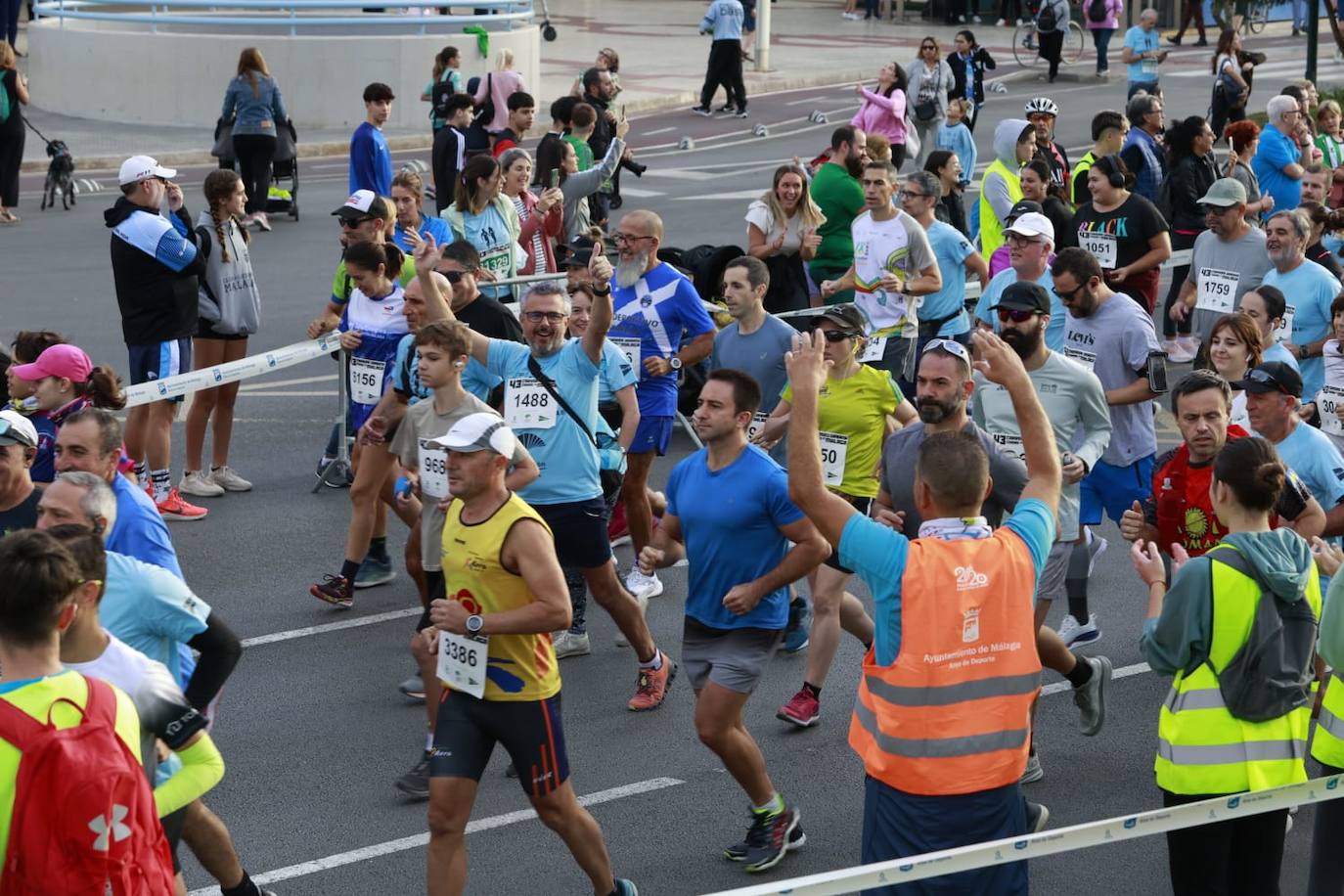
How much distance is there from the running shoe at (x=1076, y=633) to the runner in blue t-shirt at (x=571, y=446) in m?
1.98

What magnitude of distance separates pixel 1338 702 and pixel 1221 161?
799 inches

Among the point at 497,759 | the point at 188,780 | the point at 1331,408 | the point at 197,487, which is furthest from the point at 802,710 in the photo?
the point at 197,487

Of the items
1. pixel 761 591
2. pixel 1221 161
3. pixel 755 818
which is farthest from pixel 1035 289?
pixel 1221 161

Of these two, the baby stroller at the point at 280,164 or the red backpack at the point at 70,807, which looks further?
the baby stroller at the point at 280,164

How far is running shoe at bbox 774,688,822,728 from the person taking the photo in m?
8.07

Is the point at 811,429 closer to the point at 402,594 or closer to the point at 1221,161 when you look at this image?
the point at 402,594

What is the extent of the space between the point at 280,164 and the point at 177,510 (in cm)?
1046

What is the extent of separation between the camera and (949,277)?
12.2 m

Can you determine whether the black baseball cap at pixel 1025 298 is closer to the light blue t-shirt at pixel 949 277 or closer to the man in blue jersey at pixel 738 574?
the man in blue jersey at pixel 738 574

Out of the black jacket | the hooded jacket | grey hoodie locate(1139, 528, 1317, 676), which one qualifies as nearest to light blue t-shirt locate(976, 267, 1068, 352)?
grey hoodie locate(1139, 528, 1317, 676)

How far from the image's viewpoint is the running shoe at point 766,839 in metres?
6.82

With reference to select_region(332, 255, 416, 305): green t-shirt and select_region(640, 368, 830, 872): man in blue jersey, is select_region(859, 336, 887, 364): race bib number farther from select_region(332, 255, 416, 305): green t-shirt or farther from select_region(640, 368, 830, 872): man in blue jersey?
select_region(640, 368, 830, 872): man in blue jersey

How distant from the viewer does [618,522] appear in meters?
10.9

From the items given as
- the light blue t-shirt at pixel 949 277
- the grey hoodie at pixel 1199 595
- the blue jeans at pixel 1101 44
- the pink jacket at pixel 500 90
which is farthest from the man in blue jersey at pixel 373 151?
the blue jeans at pixel 1101 44
